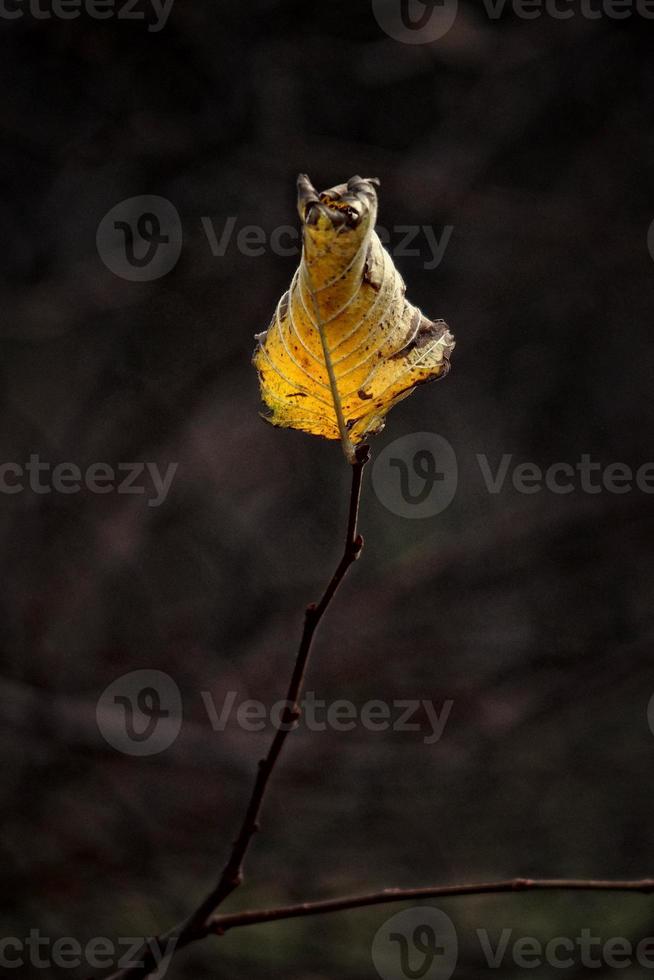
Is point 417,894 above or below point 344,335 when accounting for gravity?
below

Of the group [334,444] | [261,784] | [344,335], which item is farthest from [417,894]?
[334,444]

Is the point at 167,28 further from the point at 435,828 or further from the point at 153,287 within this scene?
the point at 435,828

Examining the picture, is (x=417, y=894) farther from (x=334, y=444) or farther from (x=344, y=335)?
(x=334, y=444)

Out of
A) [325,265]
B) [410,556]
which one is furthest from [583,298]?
[325,265]

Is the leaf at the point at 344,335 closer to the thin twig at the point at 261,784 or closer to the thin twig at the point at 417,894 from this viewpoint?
the thin twig at the point at 261,784

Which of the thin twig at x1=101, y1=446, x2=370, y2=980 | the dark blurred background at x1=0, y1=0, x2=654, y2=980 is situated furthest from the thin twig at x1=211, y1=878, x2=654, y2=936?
the dark blurred background at x1=0, y1=0, x2=654, y2=980

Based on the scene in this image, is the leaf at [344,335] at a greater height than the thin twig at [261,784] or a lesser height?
greater

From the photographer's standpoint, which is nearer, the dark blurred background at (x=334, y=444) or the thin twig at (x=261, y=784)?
the thin twig at (x=261, y=784)

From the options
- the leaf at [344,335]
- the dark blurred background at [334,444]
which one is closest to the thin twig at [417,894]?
the leaf at [344,335]
